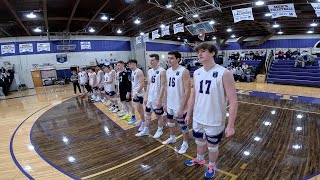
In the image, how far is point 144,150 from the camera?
13.0 feet

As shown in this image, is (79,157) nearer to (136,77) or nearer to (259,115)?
(136,77)

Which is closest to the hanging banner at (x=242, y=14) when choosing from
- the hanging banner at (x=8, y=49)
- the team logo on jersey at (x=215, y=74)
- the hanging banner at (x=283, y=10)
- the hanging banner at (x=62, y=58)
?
the hanging banner at (x=283, y=10)

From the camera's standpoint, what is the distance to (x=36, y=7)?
10.5 m

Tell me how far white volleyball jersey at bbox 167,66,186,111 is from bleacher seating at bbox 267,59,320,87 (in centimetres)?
1101

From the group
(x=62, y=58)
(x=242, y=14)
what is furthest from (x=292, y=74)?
(x=62, y=58)

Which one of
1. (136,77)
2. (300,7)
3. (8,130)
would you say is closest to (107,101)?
(8,130)

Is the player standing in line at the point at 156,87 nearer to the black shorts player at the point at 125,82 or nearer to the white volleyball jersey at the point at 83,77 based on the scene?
the black shorts player at the point at 125,82

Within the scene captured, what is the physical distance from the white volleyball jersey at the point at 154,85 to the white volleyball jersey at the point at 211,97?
1529mm

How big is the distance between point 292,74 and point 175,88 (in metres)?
12.3

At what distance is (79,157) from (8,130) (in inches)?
145

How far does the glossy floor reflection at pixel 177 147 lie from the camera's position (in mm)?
3129

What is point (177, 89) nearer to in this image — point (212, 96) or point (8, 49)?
point (212, 96)

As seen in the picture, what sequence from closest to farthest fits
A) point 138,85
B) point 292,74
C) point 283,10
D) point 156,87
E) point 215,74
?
point 215,74 < point 156,87 < point 138,85 < point 283,10 < point 292,74

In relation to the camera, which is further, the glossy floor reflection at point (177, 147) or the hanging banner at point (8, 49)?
the hanging banner at point (8, 49)
